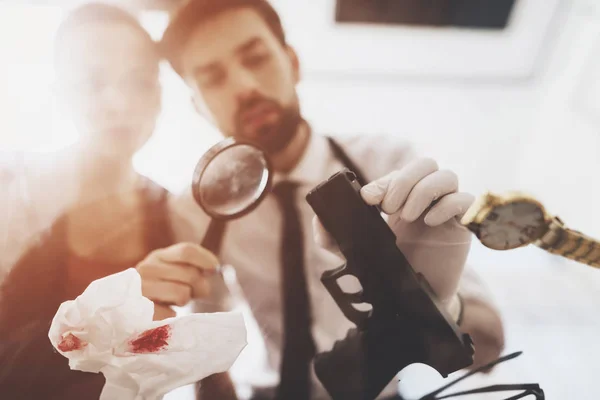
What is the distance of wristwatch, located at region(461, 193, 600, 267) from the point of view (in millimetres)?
494

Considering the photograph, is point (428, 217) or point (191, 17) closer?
point (428, 217)

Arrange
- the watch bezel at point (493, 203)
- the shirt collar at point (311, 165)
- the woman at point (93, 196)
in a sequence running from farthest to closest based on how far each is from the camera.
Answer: the shirt collar at point (311, 165), the woman at point (93, 196), the watch bezel at point (493, 203)

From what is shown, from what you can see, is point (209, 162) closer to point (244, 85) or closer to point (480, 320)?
point (244, 85)

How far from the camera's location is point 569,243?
511 mm

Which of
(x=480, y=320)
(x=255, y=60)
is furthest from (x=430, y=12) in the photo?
(x=480, y=320)

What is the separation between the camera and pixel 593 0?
78cm

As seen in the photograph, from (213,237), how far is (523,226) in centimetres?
51

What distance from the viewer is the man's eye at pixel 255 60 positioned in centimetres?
76

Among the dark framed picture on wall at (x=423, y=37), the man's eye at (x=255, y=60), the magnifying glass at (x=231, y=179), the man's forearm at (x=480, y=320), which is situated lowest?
the man's forearm at (x=480, y=320)

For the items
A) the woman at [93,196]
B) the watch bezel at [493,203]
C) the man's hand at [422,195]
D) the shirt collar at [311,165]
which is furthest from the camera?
the shirt collar at [311,165]

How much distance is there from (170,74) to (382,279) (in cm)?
51

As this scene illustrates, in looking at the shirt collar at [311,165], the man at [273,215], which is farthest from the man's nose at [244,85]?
the shirt collar at [311,165]

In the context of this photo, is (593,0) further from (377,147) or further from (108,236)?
(108,236)

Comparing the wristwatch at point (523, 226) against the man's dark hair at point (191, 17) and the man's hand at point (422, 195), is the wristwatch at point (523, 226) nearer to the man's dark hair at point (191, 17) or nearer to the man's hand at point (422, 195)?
the man's hand at point (422, 195)
